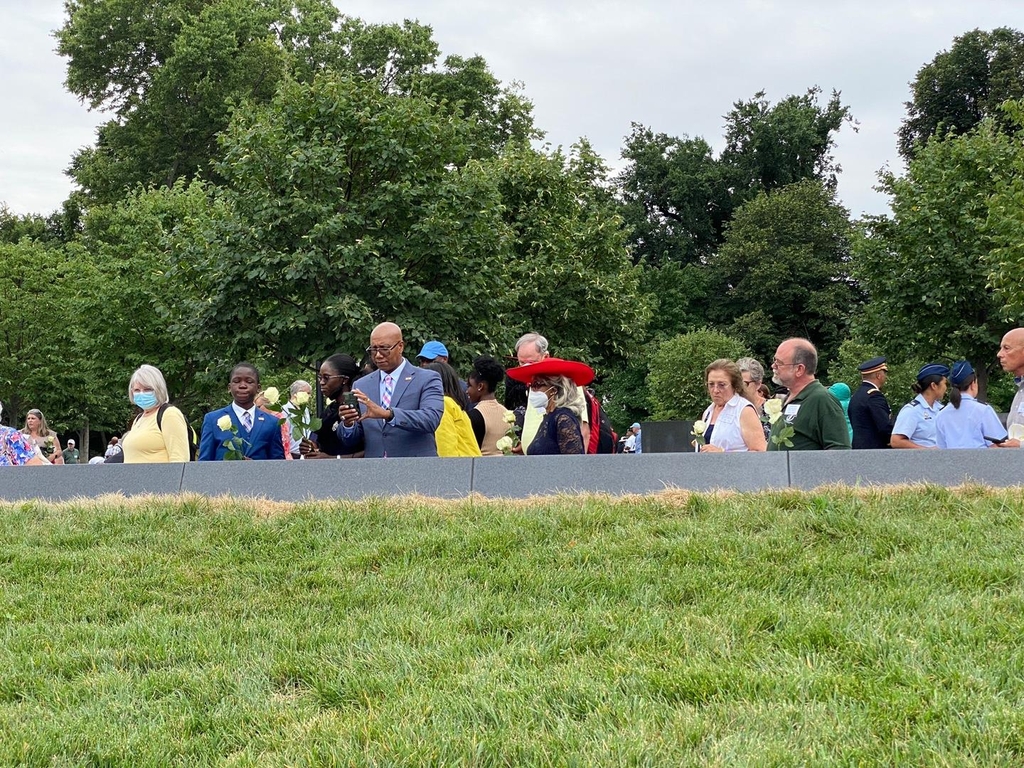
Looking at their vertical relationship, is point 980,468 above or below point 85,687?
above

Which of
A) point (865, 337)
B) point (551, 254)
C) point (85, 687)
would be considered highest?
point (551, 254)

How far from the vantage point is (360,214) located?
64.6 feet

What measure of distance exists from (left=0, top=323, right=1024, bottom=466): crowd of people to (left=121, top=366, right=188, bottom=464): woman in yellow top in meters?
0.01

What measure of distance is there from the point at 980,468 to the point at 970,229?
2180 cm

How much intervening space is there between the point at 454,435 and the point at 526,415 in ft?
1.98

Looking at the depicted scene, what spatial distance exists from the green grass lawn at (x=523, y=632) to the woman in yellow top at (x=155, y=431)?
44.5 inches

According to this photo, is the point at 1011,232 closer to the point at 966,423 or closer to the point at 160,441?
the point at 966,423

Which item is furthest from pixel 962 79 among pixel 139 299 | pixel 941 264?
pixel 139 299

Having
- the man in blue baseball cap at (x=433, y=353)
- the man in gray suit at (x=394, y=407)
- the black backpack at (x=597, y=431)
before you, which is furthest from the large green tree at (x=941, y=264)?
the man in gray suit at (x=394, y=407)

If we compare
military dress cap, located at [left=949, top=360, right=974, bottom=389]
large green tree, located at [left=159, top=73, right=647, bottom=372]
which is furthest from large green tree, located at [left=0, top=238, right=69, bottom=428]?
military dress cap, located at [left=949, top=360, right=974, bottom=389]

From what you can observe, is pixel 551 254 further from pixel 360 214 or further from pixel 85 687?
pixel 85 687

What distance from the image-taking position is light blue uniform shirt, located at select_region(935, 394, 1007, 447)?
358 inches

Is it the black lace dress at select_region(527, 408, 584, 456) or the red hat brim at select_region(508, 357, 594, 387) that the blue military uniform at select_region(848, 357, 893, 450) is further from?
the black lace dress at select_region(527, 408, 584, 456)

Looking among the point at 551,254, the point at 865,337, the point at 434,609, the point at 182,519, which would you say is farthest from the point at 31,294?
the point at 434,609
